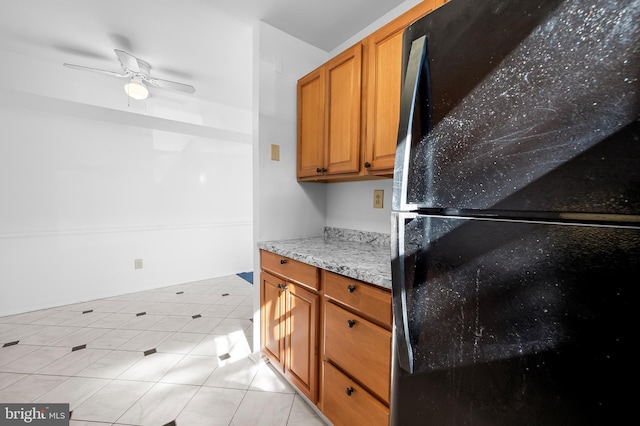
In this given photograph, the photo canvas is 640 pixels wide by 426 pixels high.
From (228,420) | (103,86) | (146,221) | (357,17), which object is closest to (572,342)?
(228,420)

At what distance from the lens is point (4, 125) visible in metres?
2.48

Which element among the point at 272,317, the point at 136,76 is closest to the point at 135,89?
the point at 136,76

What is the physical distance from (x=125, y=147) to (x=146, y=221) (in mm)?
965

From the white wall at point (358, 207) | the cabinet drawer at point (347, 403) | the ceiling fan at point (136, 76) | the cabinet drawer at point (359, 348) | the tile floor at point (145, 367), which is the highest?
the ceiling fan at point (136, 76)

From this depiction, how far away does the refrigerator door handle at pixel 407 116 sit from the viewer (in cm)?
66

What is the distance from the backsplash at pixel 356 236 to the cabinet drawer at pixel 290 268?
0.58 metres

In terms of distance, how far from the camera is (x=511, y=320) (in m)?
0.51

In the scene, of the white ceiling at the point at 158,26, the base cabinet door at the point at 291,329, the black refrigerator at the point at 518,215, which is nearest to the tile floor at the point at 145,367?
the base cabinet door at the point at 291,329

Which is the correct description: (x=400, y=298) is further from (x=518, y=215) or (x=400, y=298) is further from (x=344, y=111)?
(x=344, y=111)

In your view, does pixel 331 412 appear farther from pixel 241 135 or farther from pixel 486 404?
pixel 241 135

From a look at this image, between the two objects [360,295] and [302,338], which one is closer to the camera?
[360,295]

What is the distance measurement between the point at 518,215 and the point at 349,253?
40.2 inches

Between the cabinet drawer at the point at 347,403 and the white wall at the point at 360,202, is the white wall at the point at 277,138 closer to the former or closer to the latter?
the white wall at the point at 360,202
